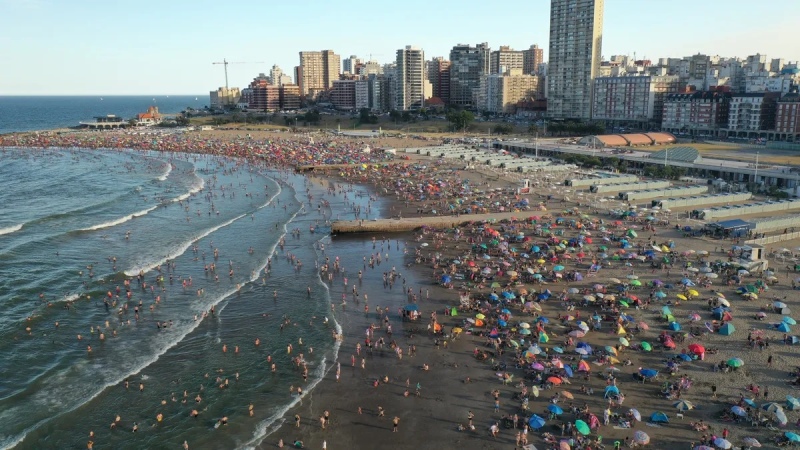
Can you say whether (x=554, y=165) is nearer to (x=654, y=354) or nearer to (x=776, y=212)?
(x=776, y=212)

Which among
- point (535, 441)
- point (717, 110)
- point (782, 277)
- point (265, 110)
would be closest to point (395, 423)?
point (535, 441)

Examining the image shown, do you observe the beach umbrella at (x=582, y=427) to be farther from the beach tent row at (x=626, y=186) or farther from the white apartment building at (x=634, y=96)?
the white apartment building at (x=634, y=96)

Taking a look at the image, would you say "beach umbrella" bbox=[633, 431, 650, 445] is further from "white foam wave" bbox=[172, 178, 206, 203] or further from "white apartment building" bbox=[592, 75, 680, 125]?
"white apartment building" bbox=[592, 75, 680, 125]

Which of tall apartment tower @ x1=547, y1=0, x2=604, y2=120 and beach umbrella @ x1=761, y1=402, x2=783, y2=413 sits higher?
tall apartment tower @ x1=547, y1=0, x2=604, y2=120


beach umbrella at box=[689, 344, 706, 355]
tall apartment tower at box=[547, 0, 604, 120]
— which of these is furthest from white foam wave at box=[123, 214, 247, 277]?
tall apartment tower at box=[547, 0, 604, 120]

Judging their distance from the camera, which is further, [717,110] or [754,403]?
[717,110]

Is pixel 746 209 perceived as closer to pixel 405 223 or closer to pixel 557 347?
pixel 405 223
